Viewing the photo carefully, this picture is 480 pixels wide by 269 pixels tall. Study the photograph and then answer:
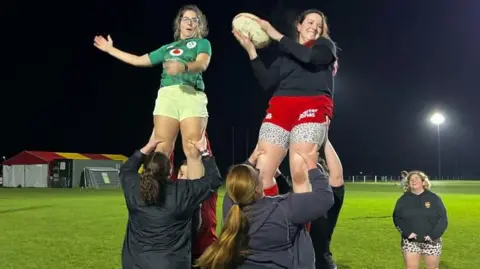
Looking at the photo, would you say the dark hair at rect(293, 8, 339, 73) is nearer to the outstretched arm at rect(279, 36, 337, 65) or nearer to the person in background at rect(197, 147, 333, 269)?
the outstretched arm at rect(279, 36, 337, 65)

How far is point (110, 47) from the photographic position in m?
6.36

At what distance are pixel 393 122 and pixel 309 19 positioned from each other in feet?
392

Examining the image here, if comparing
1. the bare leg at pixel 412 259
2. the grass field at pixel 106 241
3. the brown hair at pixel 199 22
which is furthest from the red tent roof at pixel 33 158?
the brown hair at pixel 199 22

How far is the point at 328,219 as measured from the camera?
575 cm

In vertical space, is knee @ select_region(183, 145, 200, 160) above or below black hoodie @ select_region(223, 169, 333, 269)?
above

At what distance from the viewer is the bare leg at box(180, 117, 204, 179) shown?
19.2 ft

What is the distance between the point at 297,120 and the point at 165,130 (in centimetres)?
144

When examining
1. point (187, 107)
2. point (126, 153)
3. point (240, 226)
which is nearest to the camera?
point (240, 226)

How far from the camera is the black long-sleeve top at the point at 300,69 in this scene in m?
5.29

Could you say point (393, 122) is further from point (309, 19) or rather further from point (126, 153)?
point (309, 19)

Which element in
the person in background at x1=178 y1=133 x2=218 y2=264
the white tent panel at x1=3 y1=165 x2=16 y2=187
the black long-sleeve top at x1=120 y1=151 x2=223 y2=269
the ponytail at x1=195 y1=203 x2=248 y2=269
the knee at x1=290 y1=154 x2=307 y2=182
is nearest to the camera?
the ponytail at x1=195 y1=203 x2=248 y2=269

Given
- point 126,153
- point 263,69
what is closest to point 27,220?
point 263,69

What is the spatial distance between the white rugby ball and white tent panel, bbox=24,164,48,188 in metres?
55.3

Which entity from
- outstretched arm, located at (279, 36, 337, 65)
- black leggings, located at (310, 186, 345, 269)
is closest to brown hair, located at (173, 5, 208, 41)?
outstretched arm, located at (279, 36, 337, 65)
